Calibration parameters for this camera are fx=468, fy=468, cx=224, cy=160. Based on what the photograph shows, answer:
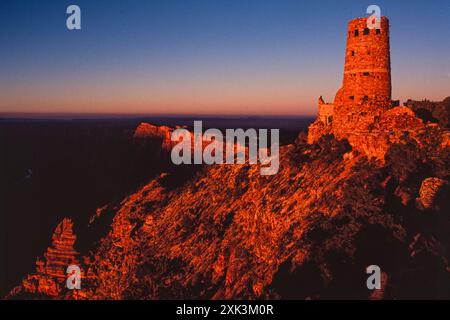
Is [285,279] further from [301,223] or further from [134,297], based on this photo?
[134,297]

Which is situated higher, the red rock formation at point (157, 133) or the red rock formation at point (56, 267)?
the red rock formation at point (157, 133)

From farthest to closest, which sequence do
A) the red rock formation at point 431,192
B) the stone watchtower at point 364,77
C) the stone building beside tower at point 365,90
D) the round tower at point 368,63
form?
the round tower at point 368,63
the stone watchtower at point 364,77
the stone building beside tower at point 365,90
the red rock formation at point 431,192

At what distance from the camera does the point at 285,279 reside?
64.7ft

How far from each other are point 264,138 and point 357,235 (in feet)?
60.3

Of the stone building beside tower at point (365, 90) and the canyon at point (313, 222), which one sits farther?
the stone building beside tower at point (365, 90)

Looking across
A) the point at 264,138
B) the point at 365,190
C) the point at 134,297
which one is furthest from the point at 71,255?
the point at 365,190

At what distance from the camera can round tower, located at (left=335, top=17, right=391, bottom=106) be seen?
2783 cm

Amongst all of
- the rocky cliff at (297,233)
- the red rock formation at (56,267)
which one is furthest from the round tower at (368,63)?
the red rock formation at (56,267)

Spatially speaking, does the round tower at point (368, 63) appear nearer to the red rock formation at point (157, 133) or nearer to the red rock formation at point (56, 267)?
the red rock formation at point (56, 267)

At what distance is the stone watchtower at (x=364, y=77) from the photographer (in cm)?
2767

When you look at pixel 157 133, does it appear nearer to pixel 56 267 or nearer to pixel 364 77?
pixel 56 267

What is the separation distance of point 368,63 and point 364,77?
2.77 feet

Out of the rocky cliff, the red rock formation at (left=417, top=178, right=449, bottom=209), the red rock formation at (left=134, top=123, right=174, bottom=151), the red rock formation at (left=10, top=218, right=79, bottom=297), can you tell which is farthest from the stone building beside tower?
the red rock formation at (left=134, top=123, right=174, bottom=151)

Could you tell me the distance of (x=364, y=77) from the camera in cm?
2814
